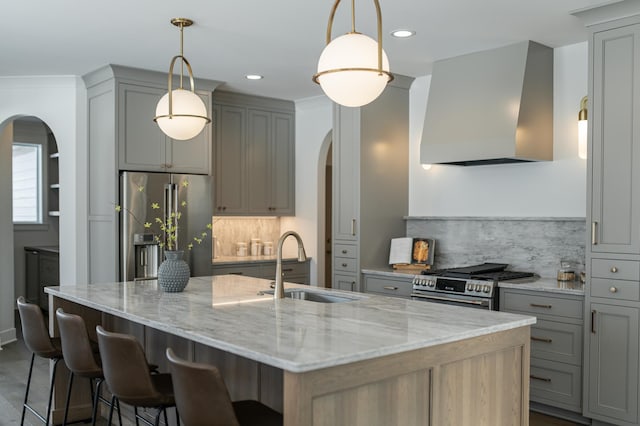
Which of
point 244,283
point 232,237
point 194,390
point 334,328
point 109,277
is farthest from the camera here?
point 232,237

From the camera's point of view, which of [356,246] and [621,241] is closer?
[621,241]

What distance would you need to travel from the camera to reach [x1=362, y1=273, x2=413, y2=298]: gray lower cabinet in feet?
17.3

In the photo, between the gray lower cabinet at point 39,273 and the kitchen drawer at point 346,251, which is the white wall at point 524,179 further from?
the gray lower cabinet at point 39,273

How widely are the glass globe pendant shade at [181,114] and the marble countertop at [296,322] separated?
1003 mm

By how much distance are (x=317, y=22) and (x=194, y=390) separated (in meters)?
2.83

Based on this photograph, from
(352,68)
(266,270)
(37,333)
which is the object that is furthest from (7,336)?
(352,68)

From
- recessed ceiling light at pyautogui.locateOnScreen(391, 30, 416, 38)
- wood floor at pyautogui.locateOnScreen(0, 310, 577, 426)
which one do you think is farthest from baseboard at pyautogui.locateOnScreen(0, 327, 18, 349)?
recessed ceiling light at pyautogui.locateOnScreen(391, 30, 416, 38)

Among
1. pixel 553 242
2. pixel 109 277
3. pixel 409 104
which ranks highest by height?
pixel 409 104

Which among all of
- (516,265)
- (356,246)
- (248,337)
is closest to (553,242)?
(516,265)

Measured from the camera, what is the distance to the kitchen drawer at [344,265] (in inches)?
226

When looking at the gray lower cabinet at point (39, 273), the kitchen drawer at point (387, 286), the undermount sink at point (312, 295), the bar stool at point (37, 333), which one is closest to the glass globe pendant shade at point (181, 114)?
the undermount sink at point (312, 295)

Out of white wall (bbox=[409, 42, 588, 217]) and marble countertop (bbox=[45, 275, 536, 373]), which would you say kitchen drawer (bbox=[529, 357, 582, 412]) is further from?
marble countertop (bbox=[45, 275, 536, 373])

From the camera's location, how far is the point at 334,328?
8.52ft

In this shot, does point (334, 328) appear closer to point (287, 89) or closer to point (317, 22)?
point (317, 22)
